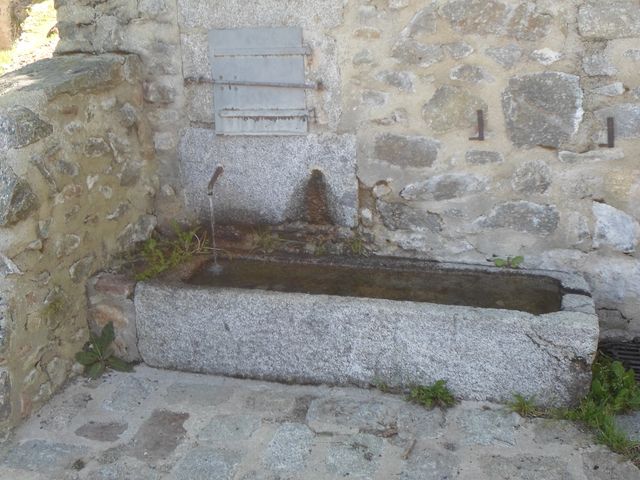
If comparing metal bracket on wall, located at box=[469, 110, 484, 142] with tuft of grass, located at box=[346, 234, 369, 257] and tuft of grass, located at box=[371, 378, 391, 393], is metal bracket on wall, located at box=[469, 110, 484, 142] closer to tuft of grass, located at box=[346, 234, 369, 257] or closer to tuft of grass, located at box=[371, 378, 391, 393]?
tuft of grass, located at box=[346, 234, 369, 257]

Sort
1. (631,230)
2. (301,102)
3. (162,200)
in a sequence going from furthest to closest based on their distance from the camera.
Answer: (162,200) < (301,102) < (631,230)

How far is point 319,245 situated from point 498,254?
2.71 ft

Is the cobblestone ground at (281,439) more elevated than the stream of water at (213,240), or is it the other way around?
the stream of water at (213,240)

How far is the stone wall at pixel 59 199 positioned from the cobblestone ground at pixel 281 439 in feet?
0.73

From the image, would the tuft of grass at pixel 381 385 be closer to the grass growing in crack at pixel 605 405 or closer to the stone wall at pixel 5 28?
the grass growing in crack at pixel 605 405

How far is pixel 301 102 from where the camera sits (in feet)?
10.9

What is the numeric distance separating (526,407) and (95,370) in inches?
71.0

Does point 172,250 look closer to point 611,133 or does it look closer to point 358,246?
point 358,246

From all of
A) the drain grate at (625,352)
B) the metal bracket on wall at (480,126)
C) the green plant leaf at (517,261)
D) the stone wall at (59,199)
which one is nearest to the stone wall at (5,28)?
the stone wall at (59,199)

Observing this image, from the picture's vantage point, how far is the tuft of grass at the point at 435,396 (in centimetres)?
287

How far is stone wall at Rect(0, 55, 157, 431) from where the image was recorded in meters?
2.76

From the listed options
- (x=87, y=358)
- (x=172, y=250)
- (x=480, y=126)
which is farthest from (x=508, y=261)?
(x=87, y=358)

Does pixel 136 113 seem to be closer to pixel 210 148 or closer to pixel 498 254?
pixel 210 148

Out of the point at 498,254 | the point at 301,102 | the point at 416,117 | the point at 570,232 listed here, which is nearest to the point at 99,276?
the point at 301,102
